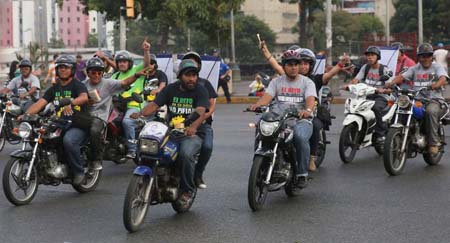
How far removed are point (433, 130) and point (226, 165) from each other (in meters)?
2.87

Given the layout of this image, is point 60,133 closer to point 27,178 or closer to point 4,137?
point 27,178

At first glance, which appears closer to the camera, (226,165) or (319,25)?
(226,165)

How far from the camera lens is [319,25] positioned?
7406 centimetres

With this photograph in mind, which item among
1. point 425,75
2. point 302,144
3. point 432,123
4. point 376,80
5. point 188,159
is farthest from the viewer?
point 376,80

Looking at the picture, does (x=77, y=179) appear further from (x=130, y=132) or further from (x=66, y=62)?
(x=130, y=132)

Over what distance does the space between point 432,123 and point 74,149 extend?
15.7 feet

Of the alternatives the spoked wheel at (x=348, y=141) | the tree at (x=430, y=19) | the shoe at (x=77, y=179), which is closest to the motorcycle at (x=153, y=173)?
the shoe at (x=77, y=179)

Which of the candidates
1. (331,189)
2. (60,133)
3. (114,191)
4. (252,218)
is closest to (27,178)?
(60,133)

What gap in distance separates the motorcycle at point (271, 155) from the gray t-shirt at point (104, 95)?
7.03ft

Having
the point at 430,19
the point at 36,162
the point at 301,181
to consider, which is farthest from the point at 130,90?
the point at 430,19

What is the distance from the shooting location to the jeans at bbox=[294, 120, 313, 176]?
863 cm

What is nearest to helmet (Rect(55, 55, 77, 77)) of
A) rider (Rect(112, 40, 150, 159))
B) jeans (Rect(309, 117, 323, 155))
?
rider (Rect(112, 40, 150, 159))

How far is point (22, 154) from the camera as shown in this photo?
848 centimetres

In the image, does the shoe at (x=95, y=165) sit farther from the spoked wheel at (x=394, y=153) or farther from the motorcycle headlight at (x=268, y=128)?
the spoked wheel at (x=394, y=153)
